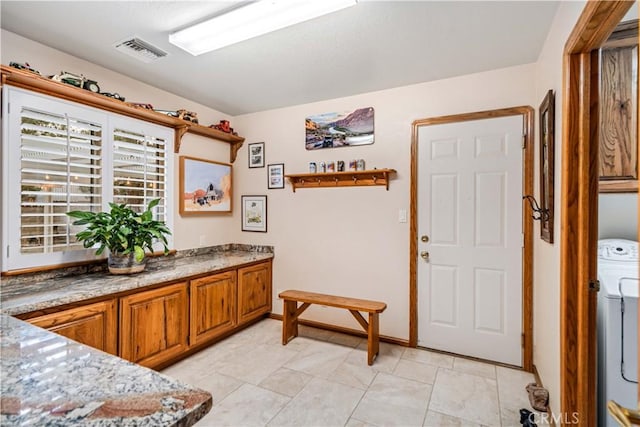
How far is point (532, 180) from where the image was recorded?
2574mm

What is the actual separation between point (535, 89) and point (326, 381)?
115 inches

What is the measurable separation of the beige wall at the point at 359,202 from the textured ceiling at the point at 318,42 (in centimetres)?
18

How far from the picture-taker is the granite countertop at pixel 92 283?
5.99 feet

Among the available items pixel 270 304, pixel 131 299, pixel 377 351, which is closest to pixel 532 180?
pixel 377 351

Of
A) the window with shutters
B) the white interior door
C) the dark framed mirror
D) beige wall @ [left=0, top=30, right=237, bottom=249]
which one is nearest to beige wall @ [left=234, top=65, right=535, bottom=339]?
the white interior door

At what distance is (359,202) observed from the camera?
3.30 metres

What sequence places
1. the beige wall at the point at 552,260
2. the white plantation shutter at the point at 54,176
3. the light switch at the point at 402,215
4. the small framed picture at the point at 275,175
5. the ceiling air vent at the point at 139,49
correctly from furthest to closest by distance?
1. the small framed picture at the point at 275,175
2. the light switch at the point at 402,215
3. the ceiling air vent at the point at 139,49
4. the white plantation shutter at the point at 54,176
5. the beige wall at the point at 552,260

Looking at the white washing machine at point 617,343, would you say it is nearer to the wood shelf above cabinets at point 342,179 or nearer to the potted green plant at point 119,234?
the wood shelf above cabinets at point 342,179

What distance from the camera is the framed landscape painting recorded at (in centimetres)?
337

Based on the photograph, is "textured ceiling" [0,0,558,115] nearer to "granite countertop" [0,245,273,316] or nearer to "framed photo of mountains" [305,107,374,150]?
"framed photo of mountains" [305,107,374,150]

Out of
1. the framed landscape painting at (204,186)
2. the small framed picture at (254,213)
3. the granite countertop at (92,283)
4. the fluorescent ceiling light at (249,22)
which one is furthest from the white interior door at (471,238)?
the framed landscape painting at (204,186)

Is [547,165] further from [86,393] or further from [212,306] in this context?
[212,306]

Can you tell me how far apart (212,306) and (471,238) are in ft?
8.24

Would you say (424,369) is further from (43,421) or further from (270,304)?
(43,421)
